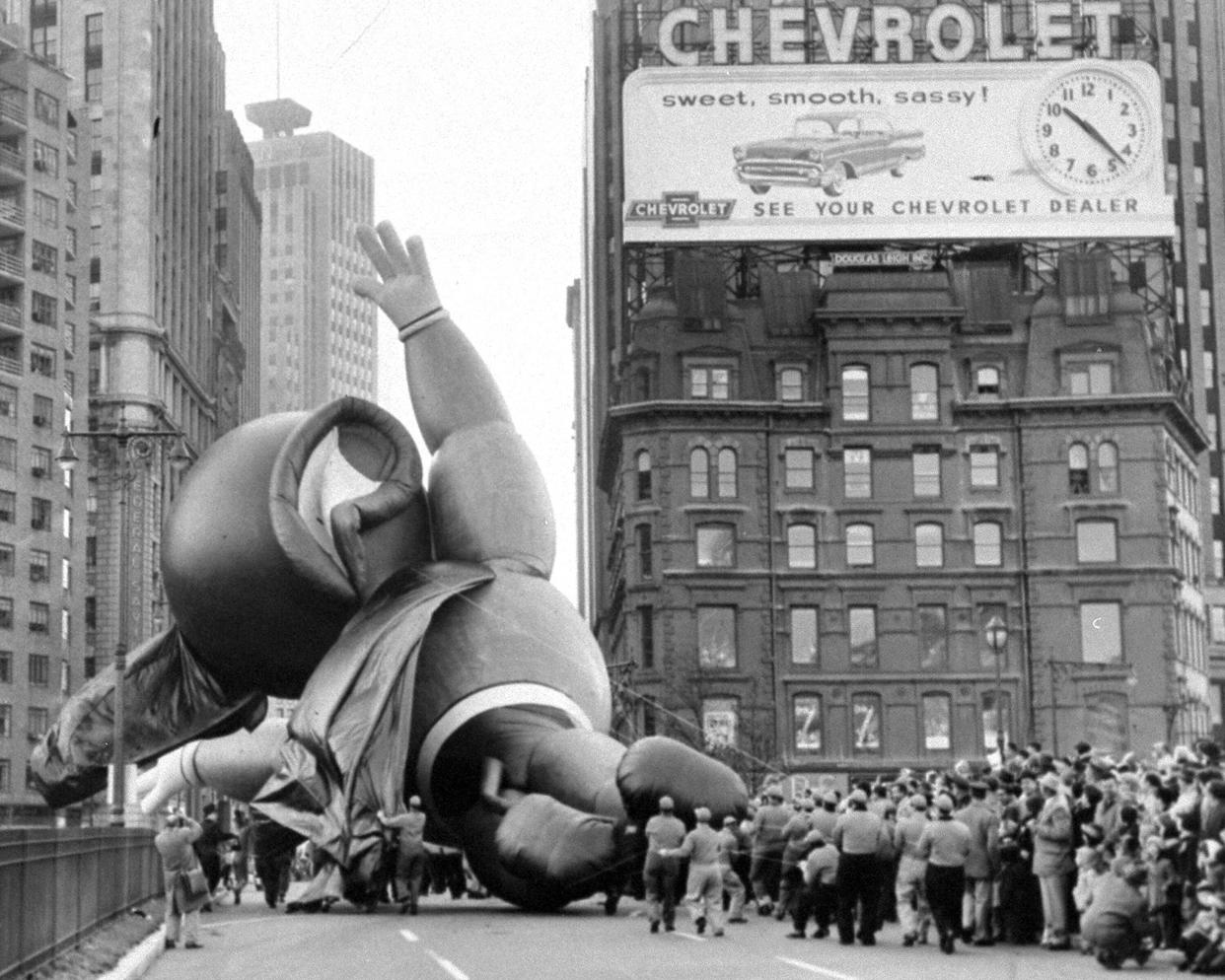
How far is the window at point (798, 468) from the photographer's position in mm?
78125

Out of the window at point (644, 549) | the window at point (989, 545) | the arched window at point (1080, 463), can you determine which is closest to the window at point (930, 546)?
the window at point (989, 545)

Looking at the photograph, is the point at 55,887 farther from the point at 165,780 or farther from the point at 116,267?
the point at 116,267

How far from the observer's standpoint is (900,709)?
251 ft

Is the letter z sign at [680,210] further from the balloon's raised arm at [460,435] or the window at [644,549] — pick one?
the balloon's raised arm at [460,435]

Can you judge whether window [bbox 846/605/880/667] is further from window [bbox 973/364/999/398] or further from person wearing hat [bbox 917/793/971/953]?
person wearing hat [bbox 917/793/971/953]

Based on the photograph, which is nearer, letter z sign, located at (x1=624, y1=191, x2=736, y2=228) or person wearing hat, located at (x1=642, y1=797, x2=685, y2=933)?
person wearing hat, located at (x1=642, y1=797, x2=685, y2=933)

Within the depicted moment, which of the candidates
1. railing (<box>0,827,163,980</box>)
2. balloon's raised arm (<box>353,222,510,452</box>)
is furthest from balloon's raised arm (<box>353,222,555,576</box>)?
railing (<box>0,827,163,980</box>)

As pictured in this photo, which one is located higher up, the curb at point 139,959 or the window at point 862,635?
the window at point 862,635

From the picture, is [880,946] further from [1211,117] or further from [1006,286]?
[1211,117]

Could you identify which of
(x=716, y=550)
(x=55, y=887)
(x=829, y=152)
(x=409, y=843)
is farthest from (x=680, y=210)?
(x=55, y=887)

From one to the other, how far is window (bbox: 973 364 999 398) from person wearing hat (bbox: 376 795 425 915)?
5162 cm

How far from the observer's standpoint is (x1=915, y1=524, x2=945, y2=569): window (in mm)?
77812

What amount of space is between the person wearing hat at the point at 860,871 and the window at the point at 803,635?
5209cm

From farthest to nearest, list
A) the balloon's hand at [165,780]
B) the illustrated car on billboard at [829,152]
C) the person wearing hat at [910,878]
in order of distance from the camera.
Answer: the illustrated car on billboard at [829,152] → the balloon's hand at [165,780] → the person wearing hat at [910,878]
